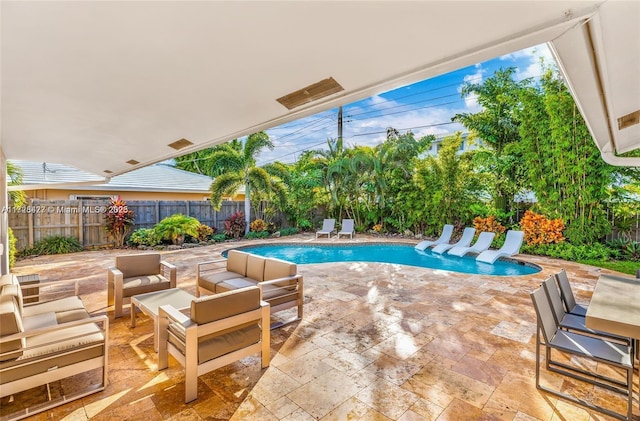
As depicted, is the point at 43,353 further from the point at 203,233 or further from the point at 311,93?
the point at 203,233

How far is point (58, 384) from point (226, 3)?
3.69m

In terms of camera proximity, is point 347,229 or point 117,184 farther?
point 347,229

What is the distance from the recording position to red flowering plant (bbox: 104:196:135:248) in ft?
36.2

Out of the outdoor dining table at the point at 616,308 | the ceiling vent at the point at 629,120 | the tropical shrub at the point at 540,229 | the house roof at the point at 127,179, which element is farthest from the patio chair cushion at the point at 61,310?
the tropical shrub at the point at 540,229

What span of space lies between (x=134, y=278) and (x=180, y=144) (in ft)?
7.84

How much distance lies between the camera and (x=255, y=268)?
5.00m

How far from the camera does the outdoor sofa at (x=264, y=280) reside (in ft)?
14.3

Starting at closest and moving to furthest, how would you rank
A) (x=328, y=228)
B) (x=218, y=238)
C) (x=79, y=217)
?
1. (x=79, y=217)
2. (x=218, y=238)
3. (x=328, y=228)

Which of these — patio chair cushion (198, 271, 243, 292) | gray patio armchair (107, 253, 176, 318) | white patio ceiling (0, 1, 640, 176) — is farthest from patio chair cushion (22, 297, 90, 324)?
white patio ceiling (0, 1, 640, 176)

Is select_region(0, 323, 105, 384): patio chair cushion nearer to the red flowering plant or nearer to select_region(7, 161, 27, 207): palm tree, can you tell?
select_region(7, 161, 27, 207): palm tree

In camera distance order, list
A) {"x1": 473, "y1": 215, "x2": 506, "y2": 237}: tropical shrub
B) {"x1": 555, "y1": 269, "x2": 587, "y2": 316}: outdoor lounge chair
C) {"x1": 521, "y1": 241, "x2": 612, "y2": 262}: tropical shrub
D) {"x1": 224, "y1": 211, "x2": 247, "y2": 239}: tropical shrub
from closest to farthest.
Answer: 1. {"x1": 555, "y1": 269, "x2": 587, "y2": 316}: outdoor lounge chair
2. {"x1": 521, "y1": 241, "x2": 612, "y2": 262}: tropical shrub
3. {"x1": 473, "y1": 215, "x2": 506, "y2": 237}: tropical shrub
4. {"x1": 224, "y1": 211, "x2": 247, "y2": 239}: tropical shrub

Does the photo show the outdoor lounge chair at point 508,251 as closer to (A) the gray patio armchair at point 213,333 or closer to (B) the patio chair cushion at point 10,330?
(A) the gray patio armchair at point 213,333

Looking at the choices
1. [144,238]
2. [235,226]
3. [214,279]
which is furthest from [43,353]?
[235,226]

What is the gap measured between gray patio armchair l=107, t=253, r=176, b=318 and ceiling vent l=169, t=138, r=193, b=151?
1.93 m
